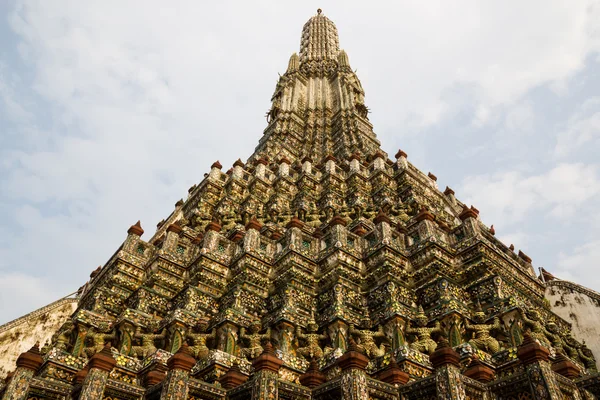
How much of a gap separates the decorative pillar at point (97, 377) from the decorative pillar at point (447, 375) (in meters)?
5.26

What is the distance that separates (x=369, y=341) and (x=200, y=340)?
414 centimetres

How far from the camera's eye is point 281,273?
46.8 ft

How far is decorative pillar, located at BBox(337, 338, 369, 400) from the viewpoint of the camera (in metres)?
7.32

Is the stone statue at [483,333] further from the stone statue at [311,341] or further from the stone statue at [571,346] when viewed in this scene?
the stone statue at [311,341]

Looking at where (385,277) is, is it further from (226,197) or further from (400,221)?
(226,197)

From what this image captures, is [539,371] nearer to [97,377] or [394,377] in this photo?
[394,377]

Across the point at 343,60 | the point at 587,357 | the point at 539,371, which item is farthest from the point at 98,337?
the point at 343,60

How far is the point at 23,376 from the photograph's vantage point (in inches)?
288

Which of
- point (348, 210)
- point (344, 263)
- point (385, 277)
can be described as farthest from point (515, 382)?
point (348, 210)

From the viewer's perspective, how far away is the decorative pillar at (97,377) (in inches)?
281

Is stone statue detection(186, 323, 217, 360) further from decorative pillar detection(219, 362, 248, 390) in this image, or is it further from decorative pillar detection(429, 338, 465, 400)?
decorative pillar detection(429, 338, 465, 400)

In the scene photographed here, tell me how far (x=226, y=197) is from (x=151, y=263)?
6.27m

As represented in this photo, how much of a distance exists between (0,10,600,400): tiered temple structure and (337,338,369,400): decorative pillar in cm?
2

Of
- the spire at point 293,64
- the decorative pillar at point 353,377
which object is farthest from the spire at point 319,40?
the decorative pillar at point 353,377
